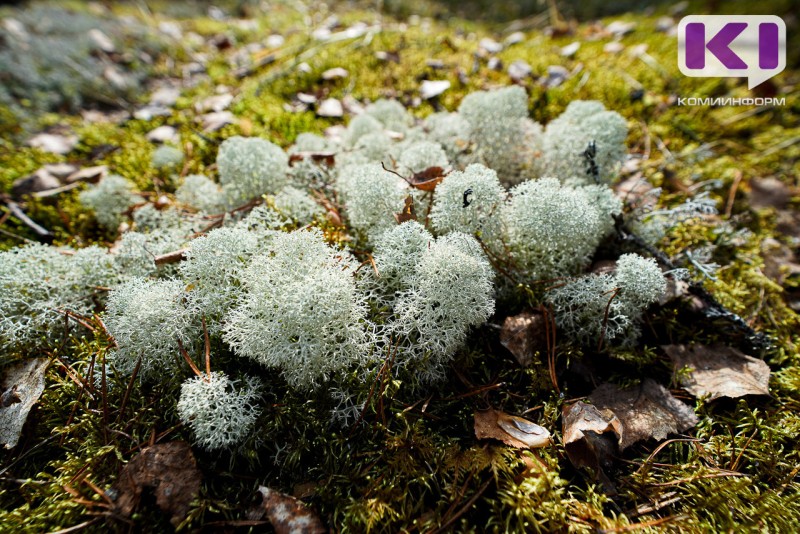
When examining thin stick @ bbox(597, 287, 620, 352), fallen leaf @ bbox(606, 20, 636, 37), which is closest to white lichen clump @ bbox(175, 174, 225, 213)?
thin stick @ bbox(597, 287, 620, 352)

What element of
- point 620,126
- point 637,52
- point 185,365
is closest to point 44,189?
point 185,365

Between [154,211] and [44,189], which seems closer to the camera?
[154,211]

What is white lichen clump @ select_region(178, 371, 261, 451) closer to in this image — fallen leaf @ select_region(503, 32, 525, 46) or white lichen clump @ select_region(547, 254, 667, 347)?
white lichen clump @ select_region(547, 254, 667, 347)

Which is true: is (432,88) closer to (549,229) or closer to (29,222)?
(549,229)

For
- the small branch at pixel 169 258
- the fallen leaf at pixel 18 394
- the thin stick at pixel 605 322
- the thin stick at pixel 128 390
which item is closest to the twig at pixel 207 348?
the thin stick at pixel 128 390

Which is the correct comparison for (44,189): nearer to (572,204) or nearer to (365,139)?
(365,139)

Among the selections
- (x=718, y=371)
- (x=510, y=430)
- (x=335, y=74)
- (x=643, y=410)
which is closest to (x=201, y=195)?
(x=335, y=74)

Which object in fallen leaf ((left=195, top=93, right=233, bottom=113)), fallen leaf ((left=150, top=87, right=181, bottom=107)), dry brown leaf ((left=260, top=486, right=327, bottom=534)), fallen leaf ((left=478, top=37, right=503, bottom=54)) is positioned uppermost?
fallen leaf ((left=478, top=37, right=503, bottom=54))
